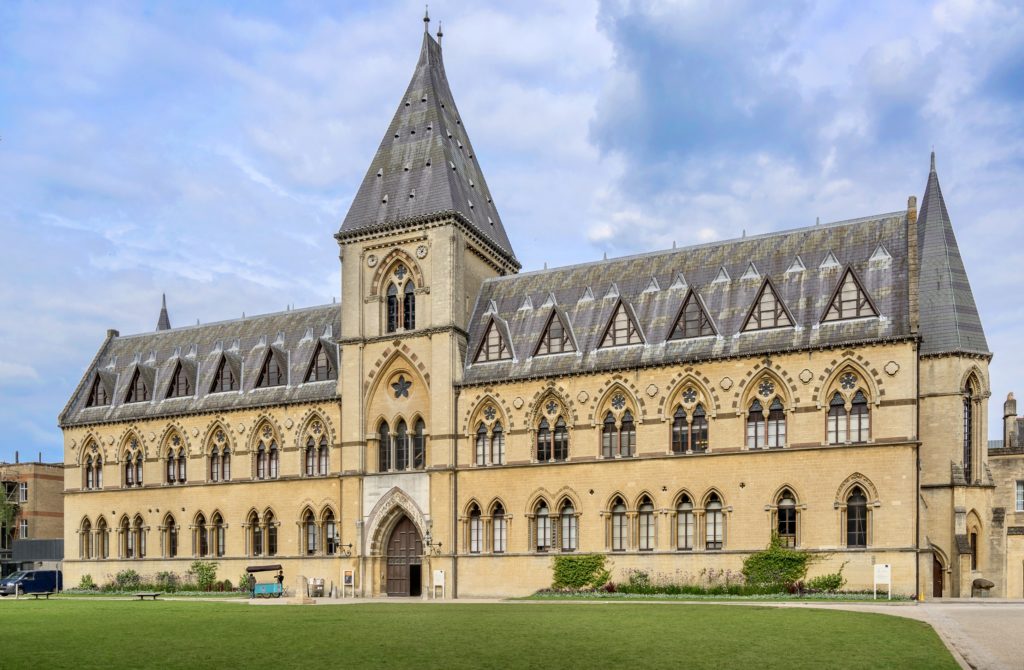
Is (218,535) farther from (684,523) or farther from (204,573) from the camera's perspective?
→ (684,523)

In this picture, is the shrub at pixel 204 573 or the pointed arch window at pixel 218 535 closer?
the shrub at pixel 204 573

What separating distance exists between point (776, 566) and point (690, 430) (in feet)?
22.0

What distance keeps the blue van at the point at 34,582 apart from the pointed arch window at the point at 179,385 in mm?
13904

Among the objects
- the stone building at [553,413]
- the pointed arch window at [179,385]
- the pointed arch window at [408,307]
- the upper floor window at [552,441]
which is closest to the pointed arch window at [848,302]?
the stone building at [553,413]

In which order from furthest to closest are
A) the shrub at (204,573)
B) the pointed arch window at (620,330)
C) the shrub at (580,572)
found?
the shrub at (204,573), the pointed arch window at (620,330), the shrub at (580,572)

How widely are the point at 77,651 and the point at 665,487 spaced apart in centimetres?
2781

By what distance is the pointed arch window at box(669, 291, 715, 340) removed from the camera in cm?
4388

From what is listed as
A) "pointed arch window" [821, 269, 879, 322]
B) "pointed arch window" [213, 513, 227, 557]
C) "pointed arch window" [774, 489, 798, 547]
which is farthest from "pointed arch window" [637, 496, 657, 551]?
"pointed arch window" [213, 513, 227, 557]

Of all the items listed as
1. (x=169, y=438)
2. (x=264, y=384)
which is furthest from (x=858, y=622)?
(x=169, y=438)

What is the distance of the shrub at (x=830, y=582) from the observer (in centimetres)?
3894

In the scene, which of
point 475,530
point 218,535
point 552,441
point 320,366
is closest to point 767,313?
point 552,441

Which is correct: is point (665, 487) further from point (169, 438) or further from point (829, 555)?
point (169, 438)

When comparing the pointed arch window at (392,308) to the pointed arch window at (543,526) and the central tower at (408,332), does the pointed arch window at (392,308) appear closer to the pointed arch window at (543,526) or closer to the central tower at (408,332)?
the central tower at (408,332)

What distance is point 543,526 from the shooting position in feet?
151
